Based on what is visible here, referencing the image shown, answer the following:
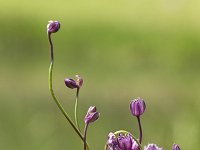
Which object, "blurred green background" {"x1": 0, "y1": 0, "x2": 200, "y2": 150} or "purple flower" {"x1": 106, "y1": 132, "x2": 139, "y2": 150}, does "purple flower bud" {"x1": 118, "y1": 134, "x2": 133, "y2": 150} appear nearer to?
"purple flower" {"x1": 106, "y1": 132, "x2": 139, "y2": 150}

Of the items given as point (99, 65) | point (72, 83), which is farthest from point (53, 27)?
point (99, 65)

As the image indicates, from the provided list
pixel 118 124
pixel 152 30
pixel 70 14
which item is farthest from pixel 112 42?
pixel 118 124

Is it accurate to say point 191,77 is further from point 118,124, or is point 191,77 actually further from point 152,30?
point 152,30

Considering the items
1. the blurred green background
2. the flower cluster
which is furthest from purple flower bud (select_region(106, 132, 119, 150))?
the blurred green background

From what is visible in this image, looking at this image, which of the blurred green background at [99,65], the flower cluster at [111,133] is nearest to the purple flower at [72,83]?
the flower cluster at [111,133]

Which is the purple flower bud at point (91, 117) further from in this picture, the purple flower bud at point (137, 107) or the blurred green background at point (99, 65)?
the blurred green background at point (99, 65)
